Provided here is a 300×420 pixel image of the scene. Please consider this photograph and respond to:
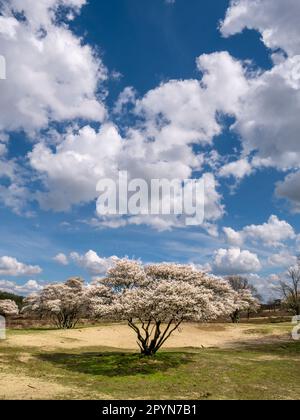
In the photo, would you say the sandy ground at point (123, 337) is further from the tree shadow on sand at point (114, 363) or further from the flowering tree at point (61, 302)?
the flowering tree at point (61, 302)

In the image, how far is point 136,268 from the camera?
31.5 m

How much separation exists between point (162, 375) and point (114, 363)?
196 inches

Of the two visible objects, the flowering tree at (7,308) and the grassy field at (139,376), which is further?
the flowering tree at (7,308)

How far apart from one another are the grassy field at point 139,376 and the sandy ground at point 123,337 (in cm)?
440

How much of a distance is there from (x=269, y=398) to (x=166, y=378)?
610 centimetres

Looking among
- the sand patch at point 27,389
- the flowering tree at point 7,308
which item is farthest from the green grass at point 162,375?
the flowering tree at point 7,308

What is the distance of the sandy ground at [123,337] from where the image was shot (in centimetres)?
3900

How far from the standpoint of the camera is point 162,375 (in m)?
23.0

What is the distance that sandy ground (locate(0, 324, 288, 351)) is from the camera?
39.0 meters

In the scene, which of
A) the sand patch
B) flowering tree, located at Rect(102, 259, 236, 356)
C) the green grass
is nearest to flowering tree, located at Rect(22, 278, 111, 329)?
flowering tree, located at Rect(102, 259, 236, 356)

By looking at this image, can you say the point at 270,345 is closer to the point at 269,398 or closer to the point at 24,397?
the point at 269,398

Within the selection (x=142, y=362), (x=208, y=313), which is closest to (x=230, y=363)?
(x=208, y=313)

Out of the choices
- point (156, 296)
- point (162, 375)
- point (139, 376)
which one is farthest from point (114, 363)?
point (156, 296)

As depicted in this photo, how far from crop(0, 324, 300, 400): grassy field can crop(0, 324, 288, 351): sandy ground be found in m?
4.40
